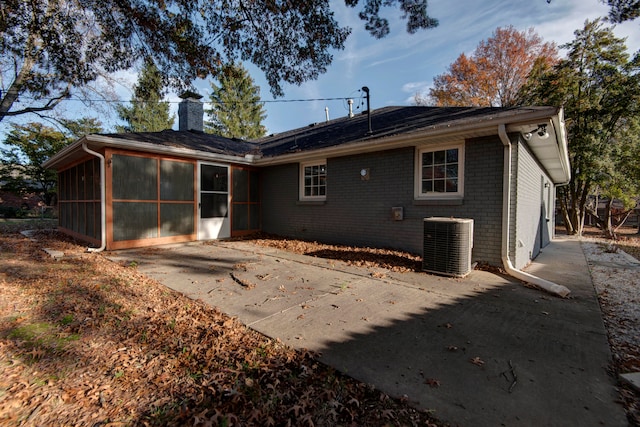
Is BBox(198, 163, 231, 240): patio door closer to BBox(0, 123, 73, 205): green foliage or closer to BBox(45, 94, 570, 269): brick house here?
BBox(45, 94, 570, 269): brick house

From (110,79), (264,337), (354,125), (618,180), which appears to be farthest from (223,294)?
(618,180)

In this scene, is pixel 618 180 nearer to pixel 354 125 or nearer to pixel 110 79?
pixel 354 125

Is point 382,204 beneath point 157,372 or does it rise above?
above

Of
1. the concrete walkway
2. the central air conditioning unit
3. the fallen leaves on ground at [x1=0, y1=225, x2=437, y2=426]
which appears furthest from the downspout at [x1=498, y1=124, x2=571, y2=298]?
the fallen leaves on ground at [x1=0, y1=225, x2=437, y2=426]

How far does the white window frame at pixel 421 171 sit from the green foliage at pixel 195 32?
230 centimetres

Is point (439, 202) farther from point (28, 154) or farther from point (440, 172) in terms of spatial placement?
point (28, 154)

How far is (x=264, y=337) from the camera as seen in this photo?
2748mm

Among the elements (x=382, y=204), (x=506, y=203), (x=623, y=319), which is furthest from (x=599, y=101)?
(x=623, y=319)

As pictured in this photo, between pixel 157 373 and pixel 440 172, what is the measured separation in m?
5.81

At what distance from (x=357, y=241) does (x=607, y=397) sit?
5486 millimetres

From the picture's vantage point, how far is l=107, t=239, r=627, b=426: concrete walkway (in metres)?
1.92

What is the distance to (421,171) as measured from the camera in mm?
6328

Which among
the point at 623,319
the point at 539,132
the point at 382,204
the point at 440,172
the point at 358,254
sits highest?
the point at 539,132

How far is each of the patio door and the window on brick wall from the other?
245 centimetres
